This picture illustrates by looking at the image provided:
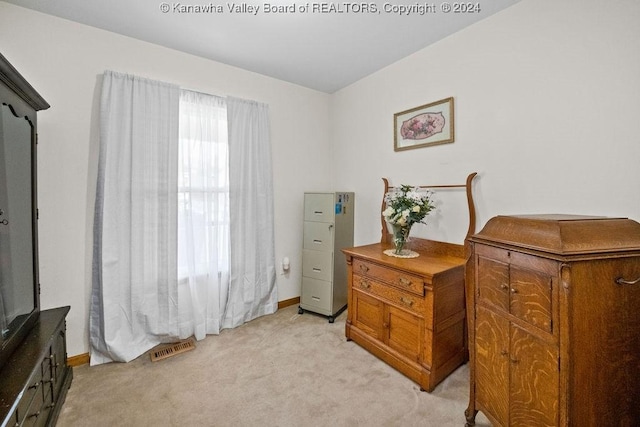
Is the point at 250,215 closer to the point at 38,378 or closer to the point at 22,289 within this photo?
the point at 22,289

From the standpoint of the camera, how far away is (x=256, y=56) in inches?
100

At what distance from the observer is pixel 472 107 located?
6.89 ft

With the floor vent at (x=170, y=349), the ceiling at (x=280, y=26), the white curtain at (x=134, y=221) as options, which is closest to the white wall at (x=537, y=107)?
the ceiling at (x=280, y=26)

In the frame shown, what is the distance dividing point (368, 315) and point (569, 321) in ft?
4.68

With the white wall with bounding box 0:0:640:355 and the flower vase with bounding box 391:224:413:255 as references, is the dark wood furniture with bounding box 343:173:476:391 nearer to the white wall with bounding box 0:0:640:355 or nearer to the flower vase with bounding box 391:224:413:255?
the flower vase with bounding box 391:224:413:255

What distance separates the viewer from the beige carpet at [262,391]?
159cm

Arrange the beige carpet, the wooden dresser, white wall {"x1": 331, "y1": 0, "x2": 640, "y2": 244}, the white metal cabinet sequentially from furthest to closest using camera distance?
the white metal cabinet
the wooden dresser
the beige carpet
white wall {"x1": 331, "y1": 0, "x2": 640, "y2": 244}

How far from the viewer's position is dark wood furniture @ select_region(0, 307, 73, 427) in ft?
3.51

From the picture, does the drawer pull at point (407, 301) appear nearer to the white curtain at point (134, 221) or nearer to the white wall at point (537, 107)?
the white wall at point (537, 107)

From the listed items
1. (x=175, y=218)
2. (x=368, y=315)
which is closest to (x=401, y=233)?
(x=368, y=315)

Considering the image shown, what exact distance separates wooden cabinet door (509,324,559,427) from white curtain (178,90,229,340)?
89.6 inches

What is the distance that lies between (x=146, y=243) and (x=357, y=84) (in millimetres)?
2629

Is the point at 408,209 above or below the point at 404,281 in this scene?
above

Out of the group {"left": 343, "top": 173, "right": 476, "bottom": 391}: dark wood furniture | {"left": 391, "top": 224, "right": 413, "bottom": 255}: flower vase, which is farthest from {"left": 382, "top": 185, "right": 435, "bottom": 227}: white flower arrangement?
{"left": 343, "top": 173, "right": 476, "bottom": 391}: dark wood furniture
